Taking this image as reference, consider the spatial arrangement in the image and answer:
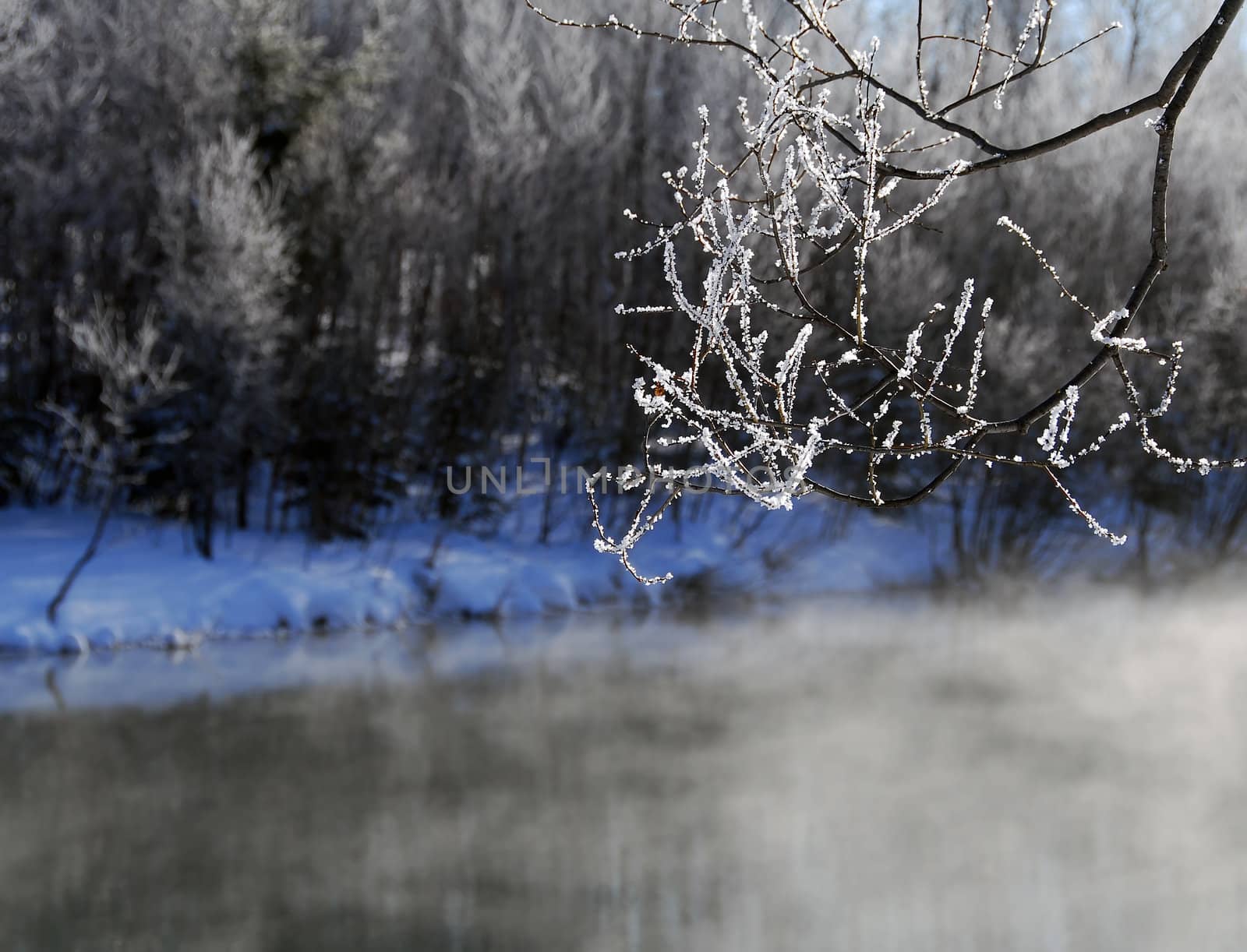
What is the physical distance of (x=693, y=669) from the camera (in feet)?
51.7

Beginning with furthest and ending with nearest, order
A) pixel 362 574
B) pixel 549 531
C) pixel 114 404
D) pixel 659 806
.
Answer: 1. pixel 549 531
2. pixel 362 574
3. pixel 114 404
4. pixel 659 806

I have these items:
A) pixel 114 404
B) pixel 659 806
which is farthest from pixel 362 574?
pixel 659 806

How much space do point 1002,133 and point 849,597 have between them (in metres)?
9.87

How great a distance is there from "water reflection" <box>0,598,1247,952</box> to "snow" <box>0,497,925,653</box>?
1864 mm

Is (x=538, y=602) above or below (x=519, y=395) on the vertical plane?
below

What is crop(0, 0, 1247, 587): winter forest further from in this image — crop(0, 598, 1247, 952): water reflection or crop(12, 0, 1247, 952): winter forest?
crop(0, 598, 1247, 952): water reflection

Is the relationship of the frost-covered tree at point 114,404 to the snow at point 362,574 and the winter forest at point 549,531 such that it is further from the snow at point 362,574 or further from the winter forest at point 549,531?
the snow at point 362,574

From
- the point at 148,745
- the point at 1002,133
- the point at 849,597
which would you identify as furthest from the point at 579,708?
the point at 1002,133

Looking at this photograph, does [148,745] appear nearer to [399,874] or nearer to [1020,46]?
[399,874]

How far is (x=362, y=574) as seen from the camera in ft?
59.0

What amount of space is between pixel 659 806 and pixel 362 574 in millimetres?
7684

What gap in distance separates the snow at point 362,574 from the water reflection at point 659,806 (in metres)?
1.86

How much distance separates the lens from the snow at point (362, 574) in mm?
16047

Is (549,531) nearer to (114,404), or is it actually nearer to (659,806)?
(114,404)
